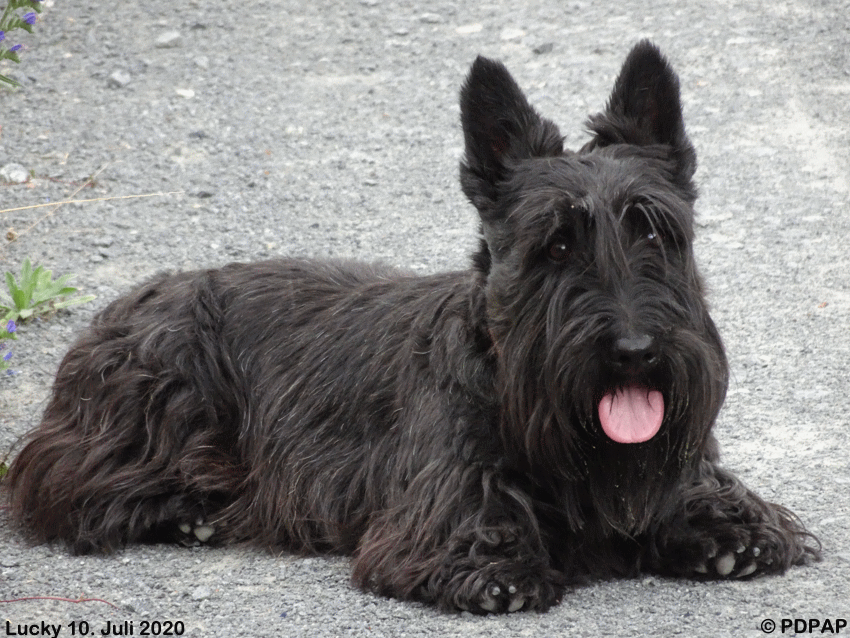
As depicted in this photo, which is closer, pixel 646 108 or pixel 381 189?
pixel 646 108

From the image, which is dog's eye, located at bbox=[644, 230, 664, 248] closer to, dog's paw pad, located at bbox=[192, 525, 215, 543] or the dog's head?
the dog's head

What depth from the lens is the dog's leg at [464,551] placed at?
407 centimetres

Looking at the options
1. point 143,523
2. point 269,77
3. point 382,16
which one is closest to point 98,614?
point 143,523

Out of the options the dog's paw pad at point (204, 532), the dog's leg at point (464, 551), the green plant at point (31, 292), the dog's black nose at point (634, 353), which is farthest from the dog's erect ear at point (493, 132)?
the green plant at point (31, 292)

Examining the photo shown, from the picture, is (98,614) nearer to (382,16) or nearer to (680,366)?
(680,366)

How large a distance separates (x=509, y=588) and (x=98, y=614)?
A: 146cm

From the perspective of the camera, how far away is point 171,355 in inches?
208

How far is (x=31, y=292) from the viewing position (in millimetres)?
6793

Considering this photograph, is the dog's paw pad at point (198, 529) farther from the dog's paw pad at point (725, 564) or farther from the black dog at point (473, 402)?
the dog's paw pad at point (725, 564)

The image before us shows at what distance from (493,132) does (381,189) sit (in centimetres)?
432

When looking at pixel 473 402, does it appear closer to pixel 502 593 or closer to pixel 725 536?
pixel 502 593

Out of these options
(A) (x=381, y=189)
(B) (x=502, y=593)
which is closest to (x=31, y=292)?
(A) (x=381, y=189)

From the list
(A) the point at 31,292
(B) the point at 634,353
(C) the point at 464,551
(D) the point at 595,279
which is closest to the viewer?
(B) the point at 634,353

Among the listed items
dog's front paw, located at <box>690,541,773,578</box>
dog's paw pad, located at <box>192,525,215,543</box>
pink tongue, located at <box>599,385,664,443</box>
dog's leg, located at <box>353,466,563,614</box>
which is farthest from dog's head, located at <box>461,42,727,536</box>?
dog's paw pad, located at <box>192,525,215,543</box>
